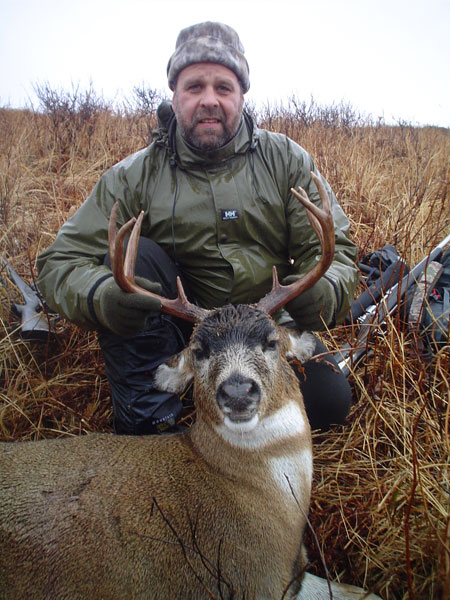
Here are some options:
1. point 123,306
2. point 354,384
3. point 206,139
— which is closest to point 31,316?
point 123,306

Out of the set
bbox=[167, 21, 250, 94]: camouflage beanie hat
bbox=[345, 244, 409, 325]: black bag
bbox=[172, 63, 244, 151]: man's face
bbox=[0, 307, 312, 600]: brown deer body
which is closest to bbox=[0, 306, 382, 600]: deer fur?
bbox=[0, 307, 312, 600]: brown deer body

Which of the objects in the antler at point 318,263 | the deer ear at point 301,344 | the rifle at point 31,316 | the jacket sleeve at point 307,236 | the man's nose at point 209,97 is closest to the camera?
the antler at point 318,263

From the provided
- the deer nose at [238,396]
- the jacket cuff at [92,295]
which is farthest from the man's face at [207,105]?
the deer nose at [238,396]

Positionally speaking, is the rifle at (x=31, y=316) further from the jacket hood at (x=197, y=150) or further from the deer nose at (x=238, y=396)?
the deer nose at (x=238, y=396)

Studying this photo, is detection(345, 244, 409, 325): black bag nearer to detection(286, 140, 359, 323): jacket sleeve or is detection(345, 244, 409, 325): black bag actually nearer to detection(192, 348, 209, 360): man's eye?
detection(286, 140, 359, 323): jacket sleeve

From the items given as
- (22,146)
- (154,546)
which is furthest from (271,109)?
(154,546)

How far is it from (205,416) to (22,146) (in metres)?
→ 6.18

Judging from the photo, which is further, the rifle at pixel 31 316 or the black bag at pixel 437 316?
the rifle at pixel 31 316

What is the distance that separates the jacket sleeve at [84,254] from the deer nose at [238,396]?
1.09m

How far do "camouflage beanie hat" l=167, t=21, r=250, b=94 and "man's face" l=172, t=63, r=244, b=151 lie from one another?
49 mm

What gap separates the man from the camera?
3.08m

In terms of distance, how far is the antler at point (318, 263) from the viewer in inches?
90.5

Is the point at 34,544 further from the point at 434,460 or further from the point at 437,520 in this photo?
the point at 434,460

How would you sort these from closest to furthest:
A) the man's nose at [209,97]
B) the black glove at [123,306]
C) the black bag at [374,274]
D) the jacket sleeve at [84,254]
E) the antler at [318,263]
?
the antler at [318,263], the black glove at [123,306], the jacket sleeve at [84,254], the man's nose at [209,97], the black bag at [374,274]
